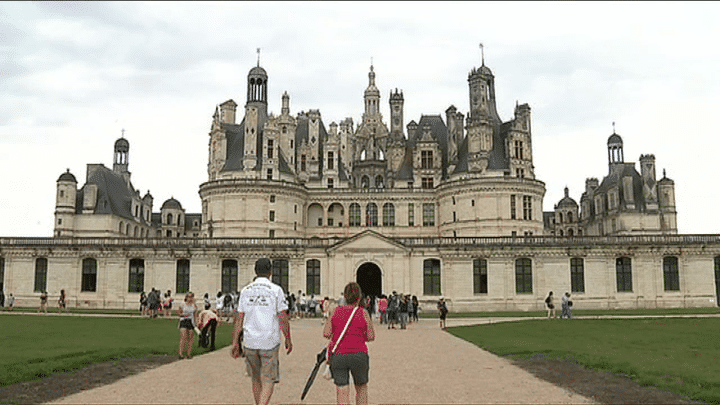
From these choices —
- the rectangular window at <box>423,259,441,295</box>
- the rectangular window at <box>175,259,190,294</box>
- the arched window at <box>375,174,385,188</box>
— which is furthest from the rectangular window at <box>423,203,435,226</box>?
the rectangular window at <box>175,259,190,294</box>

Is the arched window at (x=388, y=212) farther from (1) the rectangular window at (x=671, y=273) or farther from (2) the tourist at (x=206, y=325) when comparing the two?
(2) the tourist at (x=206, y=325)

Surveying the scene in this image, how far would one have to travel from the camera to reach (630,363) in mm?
16469

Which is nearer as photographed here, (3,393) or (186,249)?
(3,393)

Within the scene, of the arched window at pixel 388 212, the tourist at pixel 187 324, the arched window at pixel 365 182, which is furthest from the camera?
the arched window at pixel 365 182

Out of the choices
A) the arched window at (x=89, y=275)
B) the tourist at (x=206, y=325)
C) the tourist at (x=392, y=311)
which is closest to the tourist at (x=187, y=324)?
the tourist at (x=206, y=325)

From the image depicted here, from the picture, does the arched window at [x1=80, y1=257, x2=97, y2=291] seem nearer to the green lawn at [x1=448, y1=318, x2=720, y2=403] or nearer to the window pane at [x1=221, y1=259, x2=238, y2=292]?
the window pane at [x1=221, y1=259, x2=238, y2=292]

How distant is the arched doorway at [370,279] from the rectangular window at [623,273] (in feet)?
71.0

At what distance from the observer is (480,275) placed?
54062mm

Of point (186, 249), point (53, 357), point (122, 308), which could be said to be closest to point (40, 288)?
point (122, 308)

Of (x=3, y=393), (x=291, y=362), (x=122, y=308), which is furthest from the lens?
(x=122, y=308)

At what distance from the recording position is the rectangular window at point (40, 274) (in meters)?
54.3

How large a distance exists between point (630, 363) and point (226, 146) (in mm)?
58378

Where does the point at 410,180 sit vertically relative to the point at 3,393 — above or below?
above

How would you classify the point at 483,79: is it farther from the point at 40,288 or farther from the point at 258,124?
the point at 40,288
